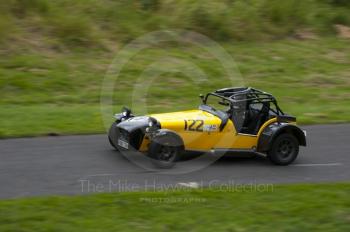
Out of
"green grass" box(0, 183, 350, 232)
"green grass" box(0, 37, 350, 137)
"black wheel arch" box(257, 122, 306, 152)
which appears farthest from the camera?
"green grass" box(0, 37, 350, 137)

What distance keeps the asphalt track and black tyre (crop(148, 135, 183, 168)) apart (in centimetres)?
32


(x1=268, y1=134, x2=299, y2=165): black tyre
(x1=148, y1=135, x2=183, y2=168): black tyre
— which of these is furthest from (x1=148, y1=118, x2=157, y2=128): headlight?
(x1=268, y1=134, x2=299, y2=165): black tyre

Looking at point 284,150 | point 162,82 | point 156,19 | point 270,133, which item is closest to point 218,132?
point 270,133

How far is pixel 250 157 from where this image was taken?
13.1 metres

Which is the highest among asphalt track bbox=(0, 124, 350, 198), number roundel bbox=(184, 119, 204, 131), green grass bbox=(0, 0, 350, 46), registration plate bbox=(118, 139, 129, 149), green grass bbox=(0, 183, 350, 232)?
green grass bbox=(0, 0, 350, 46)

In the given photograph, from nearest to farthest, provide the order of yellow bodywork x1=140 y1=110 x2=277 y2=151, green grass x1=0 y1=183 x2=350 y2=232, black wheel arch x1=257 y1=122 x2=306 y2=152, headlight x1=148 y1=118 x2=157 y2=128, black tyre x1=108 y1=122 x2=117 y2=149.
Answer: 1. green grass x1=0 y1=183 x2=350 y2=232
2. headlight x1=148 y1=118 x2=157 y2=128
3. yellow bodywork x1=140 y1=110 x2=277 y2=151
4. black wheel arch x1=257 y1=122 x2=306 y2=152
5. black tyre x1=108 y1=122 x2=117 y2=149

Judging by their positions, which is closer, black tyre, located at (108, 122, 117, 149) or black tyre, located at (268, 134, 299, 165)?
black tyre, located at (268, 134, 299, 165)

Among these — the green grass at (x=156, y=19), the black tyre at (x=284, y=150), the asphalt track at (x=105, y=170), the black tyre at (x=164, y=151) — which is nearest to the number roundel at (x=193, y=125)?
the black tyre at (x=164, y=151)

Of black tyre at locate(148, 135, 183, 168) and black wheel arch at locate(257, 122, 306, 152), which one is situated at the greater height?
black wheel arch at locate(257, 122, 306, 152)

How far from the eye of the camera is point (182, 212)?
29.7ft

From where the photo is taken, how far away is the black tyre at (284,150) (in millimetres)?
12516

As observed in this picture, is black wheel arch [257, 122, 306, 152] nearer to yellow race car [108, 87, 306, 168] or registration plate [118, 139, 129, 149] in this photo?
yellow race car [108, 87, 306, 168]

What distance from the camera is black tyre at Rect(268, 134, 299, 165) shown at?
12516 millimetres

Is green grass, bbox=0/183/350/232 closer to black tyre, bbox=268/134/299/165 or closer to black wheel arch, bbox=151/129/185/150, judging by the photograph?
black wheel arch, bbox=151/129/185/150
